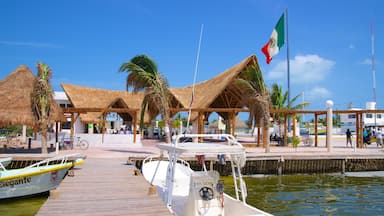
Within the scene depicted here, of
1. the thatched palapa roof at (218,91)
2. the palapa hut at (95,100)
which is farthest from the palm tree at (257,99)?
the palapa hut at (95,100)

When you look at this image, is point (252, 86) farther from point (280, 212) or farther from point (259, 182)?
point (280, 212)

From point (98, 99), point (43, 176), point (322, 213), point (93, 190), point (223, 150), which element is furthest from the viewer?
point (98, 99)

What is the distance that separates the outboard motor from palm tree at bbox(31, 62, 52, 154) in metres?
11.6

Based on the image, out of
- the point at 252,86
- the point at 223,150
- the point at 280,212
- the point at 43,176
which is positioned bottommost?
the point at 280,212

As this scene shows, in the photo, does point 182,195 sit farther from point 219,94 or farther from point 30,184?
point 219,94

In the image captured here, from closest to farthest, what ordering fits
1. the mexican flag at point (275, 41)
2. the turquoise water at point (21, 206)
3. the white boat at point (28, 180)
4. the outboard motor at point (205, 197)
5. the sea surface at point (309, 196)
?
1. the outboard motor at point (205, 197)
2. the turquoise water at point (21, 206)
3. the sea surface at point (309, 196)
4. the white boat at point (28, 180)
5. the mexican flag at point (275, 41)

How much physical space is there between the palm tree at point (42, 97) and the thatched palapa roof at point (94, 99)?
47.5ft

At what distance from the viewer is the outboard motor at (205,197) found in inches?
259

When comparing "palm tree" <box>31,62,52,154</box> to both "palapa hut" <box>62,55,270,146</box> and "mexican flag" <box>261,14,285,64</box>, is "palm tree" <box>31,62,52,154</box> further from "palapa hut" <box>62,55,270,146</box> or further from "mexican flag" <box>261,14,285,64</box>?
"mexican flag" <box>261,14,285,64</box>

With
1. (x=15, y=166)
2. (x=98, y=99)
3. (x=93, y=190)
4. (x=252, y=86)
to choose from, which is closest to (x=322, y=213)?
(x=93, y=190)

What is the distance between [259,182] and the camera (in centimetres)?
1442

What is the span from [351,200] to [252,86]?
8.99m

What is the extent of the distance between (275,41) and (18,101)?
13659mm

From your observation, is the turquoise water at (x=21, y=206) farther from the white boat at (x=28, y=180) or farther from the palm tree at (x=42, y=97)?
the palm tree at (x=42, y=97)
